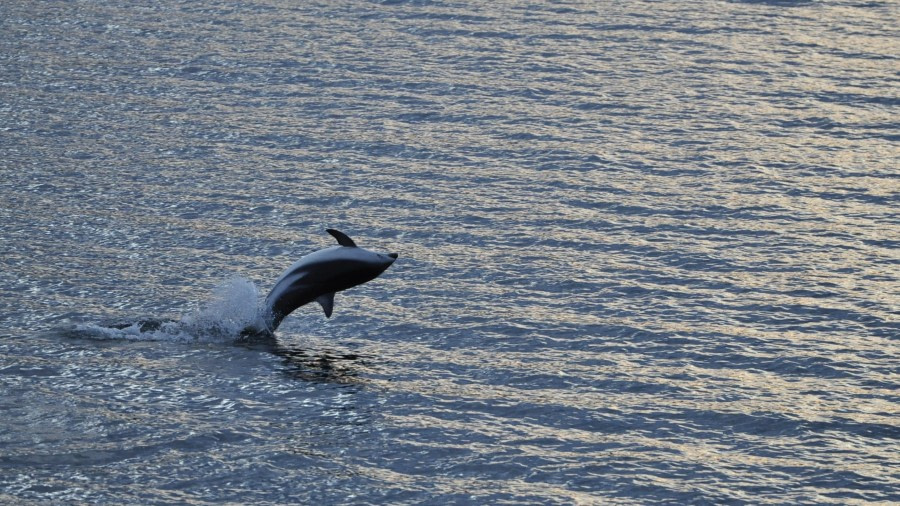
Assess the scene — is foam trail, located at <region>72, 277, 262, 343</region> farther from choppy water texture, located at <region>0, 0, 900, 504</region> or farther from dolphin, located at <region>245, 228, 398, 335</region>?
dolphin, located at <region>245, 228, 398, 335</region>

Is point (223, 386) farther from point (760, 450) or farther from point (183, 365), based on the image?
point (760, 450)

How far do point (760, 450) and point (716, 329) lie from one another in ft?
17.2

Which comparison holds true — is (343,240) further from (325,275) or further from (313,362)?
(313,362)

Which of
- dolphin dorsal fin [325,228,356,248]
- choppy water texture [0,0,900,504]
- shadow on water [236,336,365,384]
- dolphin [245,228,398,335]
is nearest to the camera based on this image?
choppy water texture [0,0,900,504]

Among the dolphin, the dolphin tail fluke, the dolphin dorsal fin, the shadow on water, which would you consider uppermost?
the dolphin dorsal fin

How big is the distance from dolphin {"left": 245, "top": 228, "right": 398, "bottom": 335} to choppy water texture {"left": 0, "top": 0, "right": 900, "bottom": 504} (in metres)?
0.88

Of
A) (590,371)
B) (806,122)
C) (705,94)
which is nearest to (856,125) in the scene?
(806,122)

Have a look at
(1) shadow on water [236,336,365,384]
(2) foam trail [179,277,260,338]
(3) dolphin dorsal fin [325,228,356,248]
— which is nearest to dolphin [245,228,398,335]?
(3) dolphin dorsal fin [325,228,356,248]

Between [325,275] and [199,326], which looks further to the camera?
[199,326]

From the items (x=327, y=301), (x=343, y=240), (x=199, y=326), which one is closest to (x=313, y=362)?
(x=327, y=301)

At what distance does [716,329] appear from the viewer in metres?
29.1

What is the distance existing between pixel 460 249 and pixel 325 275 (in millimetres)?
6318

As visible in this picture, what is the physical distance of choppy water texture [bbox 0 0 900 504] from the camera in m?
23.8

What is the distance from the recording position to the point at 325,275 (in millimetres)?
27969
